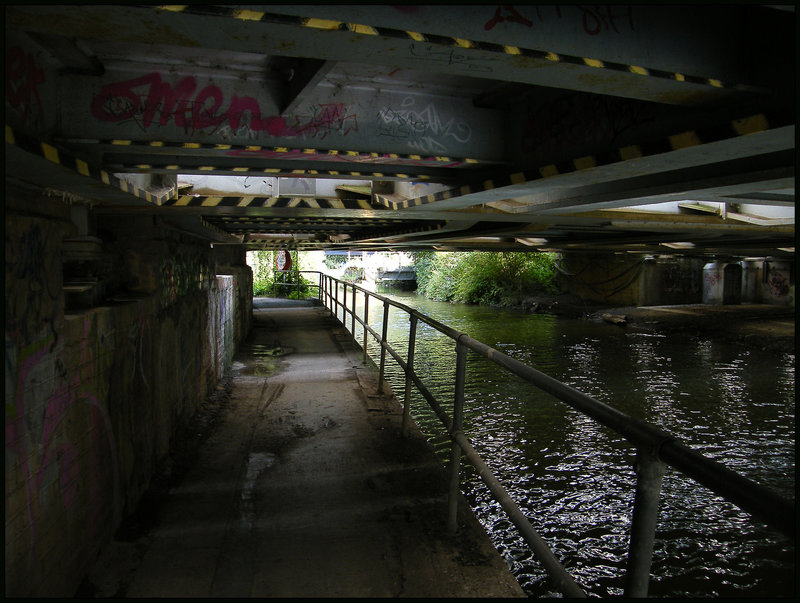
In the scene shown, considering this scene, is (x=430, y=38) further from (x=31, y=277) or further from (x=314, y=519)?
(x=314, y=519)

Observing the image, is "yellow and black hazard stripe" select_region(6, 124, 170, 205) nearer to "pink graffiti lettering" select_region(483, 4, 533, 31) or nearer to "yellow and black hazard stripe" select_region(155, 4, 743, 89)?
"yellow and black hazard stripe" select_region(155, 4, 743, 89)

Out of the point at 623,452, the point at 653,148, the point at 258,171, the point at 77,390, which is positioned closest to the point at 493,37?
the point at 653,148

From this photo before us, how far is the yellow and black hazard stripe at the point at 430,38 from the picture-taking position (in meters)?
1.80

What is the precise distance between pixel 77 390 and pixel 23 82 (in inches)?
67.4

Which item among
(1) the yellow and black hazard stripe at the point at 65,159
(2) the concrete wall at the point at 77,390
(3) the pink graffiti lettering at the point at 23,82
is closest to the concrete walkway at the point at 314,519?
(2) the concrete wall at the point at 77,390

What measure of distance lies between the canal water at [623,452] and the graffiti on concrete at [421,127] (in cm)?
373

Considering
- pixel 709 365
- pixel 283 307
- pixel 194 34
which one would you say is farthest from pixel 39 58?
pixel 283 307

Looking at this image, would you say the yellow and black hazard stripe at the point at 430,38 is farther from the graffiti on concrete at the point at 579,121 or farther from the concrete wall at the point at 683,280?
the concrete wall at the point at 683,280

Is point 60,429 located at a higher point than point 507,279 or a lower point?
lower

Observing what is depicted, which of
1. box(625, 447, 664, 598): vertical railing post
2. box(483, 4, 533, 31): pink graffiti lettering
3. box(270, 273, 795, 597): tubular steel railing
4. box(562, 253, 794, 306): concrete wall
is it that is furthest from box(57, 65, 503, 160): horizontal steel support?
box(562, 253, 794, 306): concrete wall

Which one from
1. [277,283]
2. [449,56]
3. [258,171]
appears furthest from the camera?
[277,283]

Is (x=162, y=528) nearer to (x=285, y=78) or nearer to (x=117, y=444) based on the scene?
(x=117, y=444)

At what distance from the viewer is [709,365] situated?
1202cm

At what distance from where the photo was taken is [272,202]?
6.27 metres
